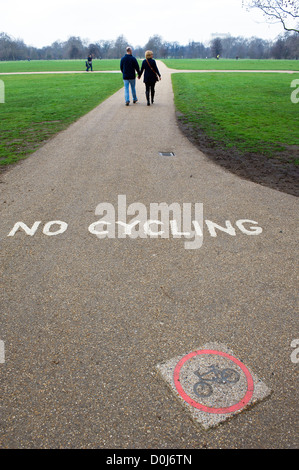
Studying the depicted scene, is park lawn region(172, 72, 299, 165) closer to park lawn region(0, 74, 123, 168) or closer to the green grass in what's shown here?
park lawn region(0, 74, 123, 168)

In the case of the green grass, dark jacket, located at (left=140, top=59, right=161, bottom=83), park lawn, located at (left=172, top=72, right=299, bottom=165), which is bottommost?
park lawn, located at (left=172, top=72, right=299, bottom=165)

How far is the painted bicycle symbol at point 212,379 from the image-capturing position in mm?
2668

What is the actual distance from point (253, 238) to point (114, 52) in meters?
161

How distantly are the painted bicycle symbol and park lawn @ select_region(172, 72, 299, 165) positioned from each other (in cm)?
692

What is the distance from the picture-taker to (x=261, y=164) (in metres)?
8.06

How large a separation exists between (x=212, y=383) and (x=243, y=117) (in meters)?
12.4

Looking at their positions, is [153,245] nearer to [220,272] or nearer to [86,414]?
[220,272]

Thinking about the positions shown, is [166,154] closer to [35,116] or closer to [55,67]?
[35,116]

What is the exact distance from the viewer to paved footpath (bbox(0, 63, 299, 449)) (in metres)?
2.42

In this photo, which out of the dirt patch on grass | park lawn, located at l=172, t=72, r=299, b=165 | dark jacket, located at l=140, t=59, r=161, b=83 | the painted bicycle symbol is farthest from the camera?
dark jacket, located at l=140, t=59, r=161, b=83

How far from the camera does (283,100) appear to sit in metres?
17.7

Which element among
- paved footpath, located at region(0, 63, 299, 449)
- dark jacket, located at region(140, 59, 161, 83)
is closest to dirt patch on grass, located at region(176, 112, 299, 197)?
paved footpath, located at region(0, 63, 299, 449)

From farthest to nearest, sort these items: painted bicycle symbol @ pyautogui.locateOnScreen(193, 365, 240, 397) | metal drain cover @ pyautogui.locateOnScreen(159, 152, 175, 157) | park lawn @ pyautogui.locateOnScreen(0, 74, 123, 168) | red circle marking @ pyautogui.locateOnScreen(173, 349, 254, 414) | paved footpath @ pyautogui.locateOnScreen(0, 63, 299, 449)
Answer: park lawn @ pyautogui.locateOnScreen(0, 74, 123, 168) < metal drain cover @ pyautogui.locateOnScreen(159, 152, 175, 157) < painted bicycle symbol @ pyautogui.locateOnScreen(193, 365, 240, 397) < red circle marking @ pyautogui.locateOnScreen(173, 349, 254, 414) < paved footpath @ pyautogui.locateOnScreen(0, 63, 299, 449)
